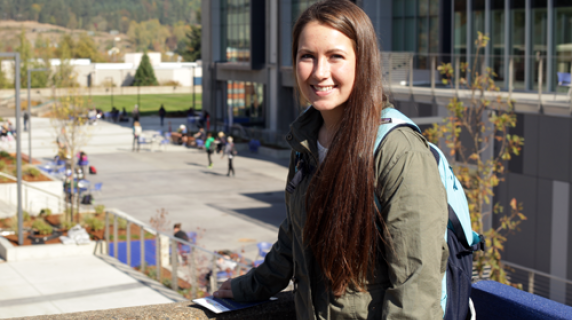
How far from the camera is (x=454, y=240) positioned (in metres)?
2.09

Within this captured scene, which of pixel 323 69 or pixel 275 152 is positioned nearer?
pixel 323 69

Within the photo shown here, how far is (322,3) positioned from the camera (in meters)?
2.13

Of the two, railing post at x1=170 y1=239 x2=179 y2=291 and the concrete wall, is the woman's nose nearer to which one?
railing post at x1=170 y1=239 x2=179 y2=291

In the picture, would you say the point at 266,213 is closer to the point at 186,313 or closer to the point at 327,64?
the point at 186,313

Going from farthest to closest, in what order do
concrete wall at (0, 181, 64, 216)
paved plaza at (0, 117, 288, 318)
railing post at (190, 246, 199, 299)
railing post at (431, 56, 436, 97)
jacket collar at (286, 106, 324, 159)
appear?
concrete wall at (0, 181, 64, 216)
railing post at (431, 56, 436, 97)
paved plaza at (0, 117, 288, 318)
railing post at (190, 246, 199, 299)
jacket collar at (286, 106, 324, 159)

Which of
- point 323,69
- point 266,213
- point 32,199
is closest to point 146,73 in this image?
point 32,199

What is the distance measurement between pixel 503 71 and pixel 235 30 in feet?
110

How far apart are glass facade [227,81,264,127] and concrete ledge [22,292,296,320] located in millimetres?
43718

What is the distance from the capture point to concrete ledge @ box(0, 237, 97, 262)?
1452 cm

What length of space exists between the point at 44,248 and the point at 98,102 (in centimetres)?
7316

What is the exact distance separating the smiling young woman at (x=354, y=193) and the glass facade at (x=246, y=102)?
44238 millimetres

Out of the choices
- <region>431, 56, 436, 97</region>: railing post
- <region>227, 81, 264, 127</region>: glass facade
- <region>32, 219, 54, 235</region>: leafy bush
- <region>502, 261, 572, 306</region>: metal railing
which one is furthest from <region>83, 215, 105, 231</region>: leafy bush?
<region>227, 81, 264, 127</region>: glass facade

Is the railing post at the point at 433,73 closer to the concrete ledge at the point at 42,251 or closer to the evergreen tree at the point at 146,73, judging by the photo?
the concrete ledge at the point at 42,251

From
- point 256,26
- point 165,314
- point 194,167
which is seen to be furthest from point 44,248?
point 256,26
